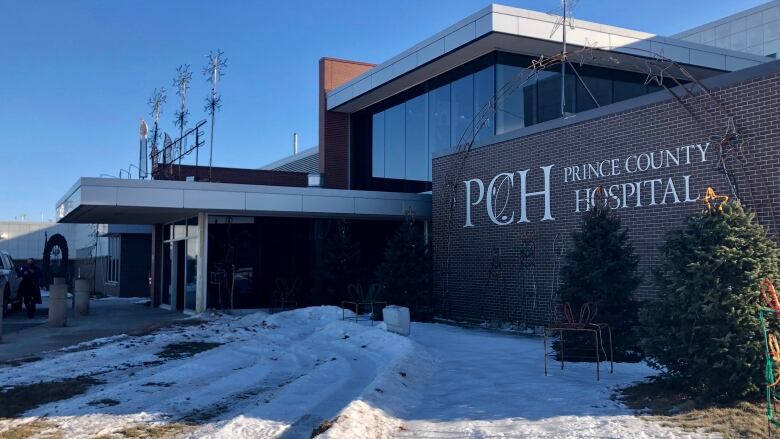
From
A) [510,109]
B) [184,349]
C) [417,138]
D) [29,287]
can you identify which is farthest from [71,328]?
[510,109]

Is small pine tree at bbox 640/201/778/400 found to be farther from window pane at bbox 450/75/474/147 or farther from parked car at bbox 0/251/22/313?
parked car at bbox 0/251/22/313

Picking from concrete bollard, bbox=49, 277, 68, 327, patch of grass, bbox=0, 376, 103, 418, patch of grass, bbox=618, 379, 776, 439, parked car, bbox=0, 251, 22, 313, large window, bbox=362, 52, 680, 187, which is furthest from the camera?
parked car, bbox=0, 251, 22, 313

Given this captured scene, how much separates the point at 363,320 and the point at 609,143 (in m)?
7.09

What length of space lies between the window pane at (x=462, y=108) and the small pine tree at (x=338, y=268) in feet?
14.5

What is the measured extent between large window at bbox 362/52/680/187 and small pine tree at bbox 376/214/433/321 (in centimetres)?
306

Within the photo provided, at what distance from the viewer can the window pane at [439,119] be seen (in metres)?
21.5

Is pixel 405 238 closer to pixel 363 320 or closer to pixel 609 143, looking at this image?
pixel 363 320

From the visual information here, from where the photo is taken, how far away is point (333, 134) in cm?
2652

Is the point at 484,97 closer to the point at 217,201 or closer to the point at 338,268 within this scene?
the point at 338,268

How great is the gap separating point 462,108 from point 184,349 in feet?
38.0

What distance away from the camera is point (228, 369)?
10656 mm

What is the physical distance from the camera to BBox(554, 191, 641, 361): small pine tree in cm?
1032

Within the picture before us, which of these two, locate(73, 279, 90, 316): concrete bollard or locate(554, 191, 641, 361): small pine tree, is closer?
locate(554, 191, 641, 361): small pine tree

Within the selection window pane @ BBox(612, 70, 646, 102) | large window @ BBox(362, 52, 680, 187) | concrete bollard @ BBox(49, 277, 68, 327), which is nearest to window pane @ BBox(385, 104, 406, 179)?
large window @ BBox(362, 52, 680, 187)
